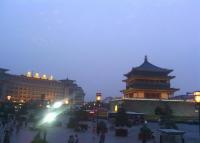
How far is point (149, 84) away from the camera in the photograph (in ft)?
228

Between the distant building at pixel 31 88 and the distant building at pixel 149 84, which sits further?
the distant building at pixel 31 88

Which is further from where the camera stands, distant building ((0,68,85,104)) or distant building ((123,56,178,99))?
distant building ((0,68,85,104))

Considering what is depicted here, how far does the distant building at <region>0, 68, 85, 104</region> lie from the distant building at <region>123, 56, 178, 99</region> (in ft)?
201

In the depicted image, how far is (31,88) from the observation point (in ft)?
462

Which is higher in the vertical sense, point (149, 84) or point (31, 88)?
point (31, 88)

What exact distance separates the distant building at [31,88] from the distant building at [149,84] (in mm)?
61238

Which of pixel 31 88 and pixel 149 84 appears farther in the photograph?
pixel 31 88

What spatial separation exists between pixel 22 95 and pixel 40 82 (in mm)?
11316

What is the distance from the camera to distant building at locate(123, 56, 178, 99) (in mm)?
68188

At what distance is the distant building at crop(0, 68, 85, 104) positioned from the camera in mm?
129500

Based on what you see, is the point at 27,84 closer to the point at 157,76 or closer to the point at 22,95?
the point at 22,95

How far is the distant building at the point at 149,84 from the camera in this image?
6819cm

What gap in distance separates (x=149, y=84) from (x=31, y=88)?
82576 millimetres

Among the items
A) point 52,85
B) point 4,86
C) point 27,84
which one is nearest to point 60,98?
point 52,85
